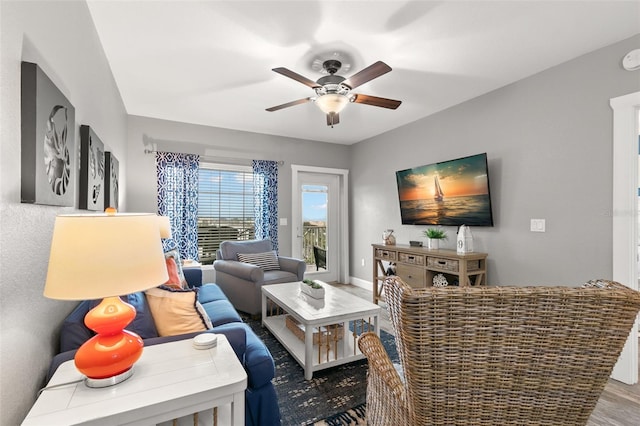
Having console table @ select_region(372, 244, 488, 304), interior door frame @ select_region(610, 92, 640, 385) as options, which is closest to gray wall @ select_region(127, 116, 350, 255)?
console table @ select_region(372, 244, 488, 304)

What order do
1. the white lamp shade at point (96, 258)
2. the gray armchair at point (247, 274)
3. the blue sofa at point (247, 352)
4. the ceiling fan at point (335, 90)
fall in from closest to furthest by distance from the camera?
the white lamp shade at point (96, 258) < the blue sofa at point (247, 352) < the ceiling fan at point (335, 90) < the gray armchair at point (247, 274)

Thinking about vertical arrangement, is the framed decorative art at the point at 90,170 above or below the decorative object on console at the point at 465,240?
above

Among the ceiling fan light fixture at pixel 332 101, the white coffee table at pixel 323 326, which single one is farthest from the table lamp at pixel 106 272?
the ceiling fan light fixture at pixel 332 101

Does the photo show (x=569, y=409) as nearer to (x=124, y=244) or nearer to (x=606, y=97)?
(x=124, y=244)

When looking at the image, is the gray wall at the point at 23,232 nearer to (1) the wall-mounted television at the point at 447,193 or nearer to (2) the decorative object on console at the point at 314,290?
(2) the decorative object on console at the point at 314,290

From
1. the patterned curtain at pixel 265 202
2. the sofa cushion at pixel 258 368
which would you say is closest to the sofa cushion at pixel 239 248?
the patterned curtain at pixel 265 202

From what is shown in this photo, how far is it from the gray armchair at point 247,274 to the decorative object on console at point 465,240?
1992mm

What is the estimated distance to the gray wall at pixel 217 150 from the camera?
4.02m

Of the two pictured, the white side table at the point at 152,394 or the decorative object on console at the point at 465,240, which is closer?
the white side table at the point at 152,394

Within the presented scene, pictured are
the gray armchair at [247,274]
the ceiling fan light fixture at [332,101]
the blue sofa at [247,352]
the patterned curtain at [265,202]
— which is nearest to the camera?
the blue sofa at [247,352]

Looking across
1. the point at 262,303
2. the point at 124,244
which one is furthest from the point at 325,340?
the point at 124,244

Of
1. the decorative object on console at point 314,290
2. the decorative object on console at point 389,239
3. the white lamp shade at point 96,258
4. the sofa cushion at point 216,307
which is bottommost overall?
the sofa cushion at point 216,307

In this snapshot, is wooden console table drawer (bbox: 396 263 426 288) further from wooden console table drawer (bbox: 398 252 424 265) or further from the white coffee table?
the white coffee table

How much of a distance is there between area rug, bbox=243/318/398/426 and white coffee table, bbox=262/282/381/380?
0.29ft
